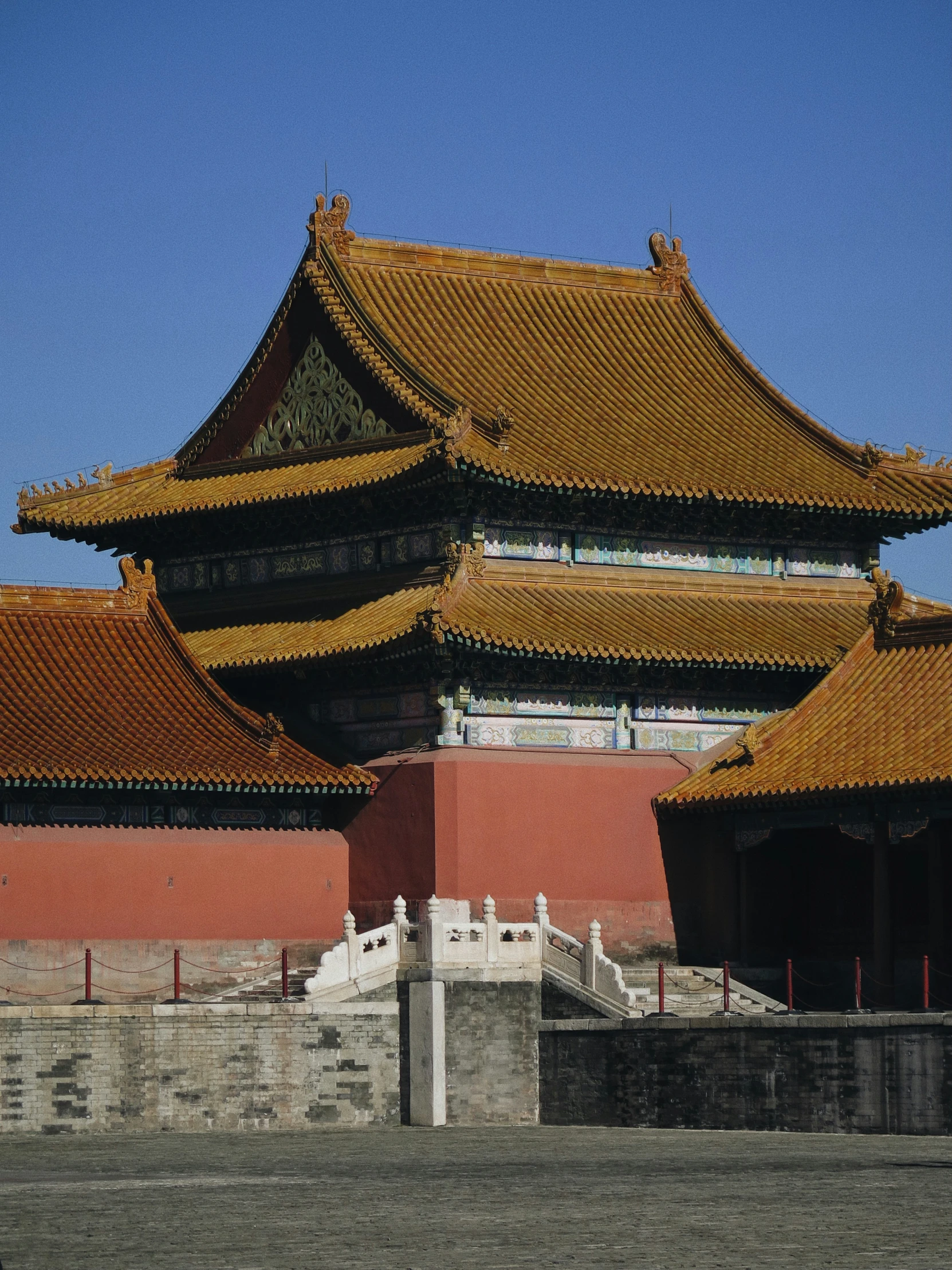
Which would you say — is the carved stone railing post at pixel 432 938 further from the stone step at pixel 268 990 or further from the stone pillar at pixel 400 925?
the stone step at pixel 268 990

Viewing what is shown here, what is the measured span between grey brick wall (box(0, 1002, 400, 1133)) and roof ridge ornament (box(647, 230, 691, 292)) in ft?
58.0

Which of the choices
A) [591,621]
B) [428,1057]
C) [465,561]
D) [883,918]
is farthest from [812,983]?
[465,561]

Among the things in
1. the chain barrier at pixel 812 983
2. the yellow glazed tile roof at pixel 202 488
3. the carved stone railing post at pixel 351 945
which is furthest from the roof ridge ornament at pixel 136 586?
the chain barrier at pixel 812 983

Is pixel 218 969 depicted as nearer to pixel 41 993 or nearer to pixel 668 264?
pixel 41 993

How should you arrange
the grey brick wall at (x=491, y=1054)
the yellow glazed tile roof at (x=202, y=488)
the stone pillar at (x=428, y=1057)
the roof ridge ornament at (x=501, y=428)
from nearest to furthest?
1. the stone pillar at (x=428, y=1057)
2. the grey brick wall at (x=491, y=1054)
3. the roof ridge ornament at (x=501, y=428)
4. the yellow glazed tile roof at (x=202, y=488)

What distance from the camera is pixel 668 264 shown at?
50531 mm

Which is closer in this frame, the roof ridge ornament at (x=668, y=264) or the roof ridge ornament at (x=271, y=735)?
the roof ridge ornament at (x=271, y=735)

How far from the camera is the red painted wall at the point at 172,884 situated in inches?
1529

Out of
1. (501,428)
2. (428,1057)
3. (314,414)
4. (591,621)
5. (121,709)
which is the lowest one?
(428,1057)

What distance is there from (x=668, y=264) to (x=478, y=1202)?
2714cm

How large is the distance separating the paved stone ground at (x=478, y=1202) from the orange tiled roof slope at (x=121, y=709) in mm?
6087

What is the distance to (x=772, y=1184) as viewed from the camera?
28.2 metres

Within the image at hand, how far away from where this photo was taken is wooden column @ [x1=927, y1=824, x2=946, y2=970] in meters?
38.6

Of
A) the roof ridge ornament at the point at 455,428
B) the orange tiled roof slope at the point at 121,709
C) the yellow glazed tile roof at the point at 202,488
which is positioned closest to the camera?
the orange tiled roof slope at the point at 121,709
